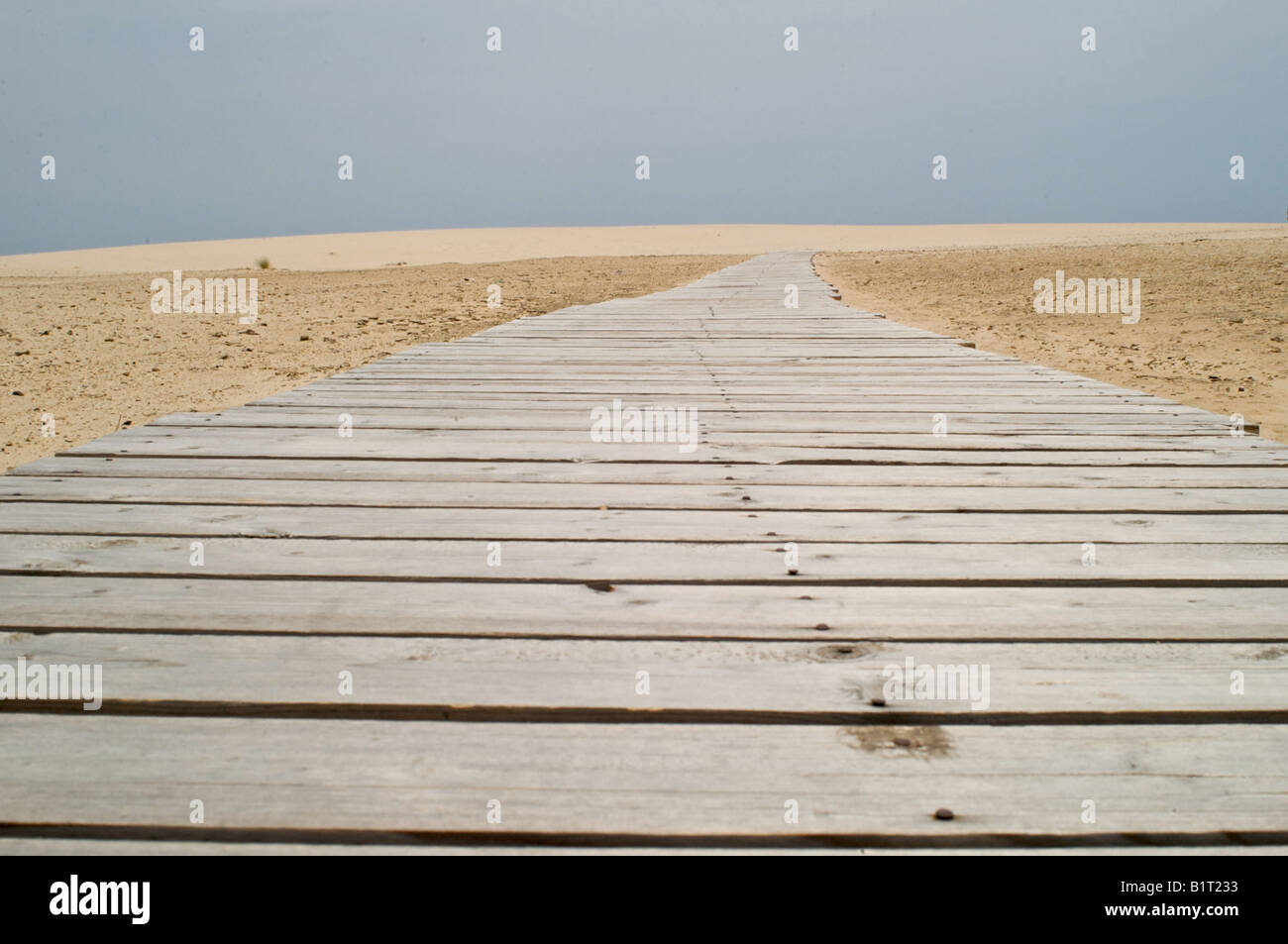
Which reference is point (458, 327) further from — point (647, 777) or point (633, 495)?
point (647, 777)

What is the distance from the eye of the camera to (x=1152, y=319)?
10367mm

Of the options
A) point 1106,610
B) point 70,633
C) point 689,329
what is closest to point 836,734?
point 1106,610

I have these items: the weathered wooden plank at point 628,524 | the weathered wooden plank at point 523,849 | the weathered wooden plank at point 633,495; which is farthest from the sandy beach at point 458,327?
the weathered wooden plank at point 523,849

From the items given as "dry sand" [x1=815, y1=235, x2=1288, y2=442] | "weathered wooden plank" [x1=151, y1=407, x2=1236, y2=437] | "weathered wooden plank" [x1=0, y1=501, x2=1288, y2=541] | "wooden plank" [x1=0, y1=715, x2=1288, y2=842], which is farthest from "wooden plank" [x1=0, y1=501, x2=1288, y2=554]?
"dry sand" [x1=815, y1=235, x2=1288, y2=442]

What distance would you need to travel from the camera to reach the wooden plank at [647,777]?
1.08 m

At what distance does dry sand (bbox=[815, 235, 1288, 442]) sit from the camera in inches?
279

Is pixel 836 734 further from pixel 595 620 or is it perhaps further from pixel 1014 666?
pixel 595 620

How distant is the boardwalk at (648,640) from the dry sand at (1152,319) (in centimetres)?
442

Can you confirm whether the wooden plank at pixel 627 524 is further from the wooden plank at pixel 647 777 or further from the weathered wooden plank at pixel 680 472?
the wooden plank at pixel 647 777

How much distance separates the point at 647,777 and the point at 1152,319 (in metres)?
11.1

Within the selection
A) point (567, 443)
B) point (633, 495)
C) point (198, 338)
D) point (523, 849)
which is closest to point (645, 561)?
point (633, 495)

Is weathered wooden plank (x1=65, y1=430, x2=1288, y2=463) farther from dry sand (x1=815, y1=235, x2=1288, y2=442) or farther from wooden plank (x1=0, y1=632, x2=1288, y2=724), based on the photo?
dry sand (x1=815, y1=235, x2=1288, y2=442)

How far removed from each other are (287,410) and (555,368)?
150 centimetres
